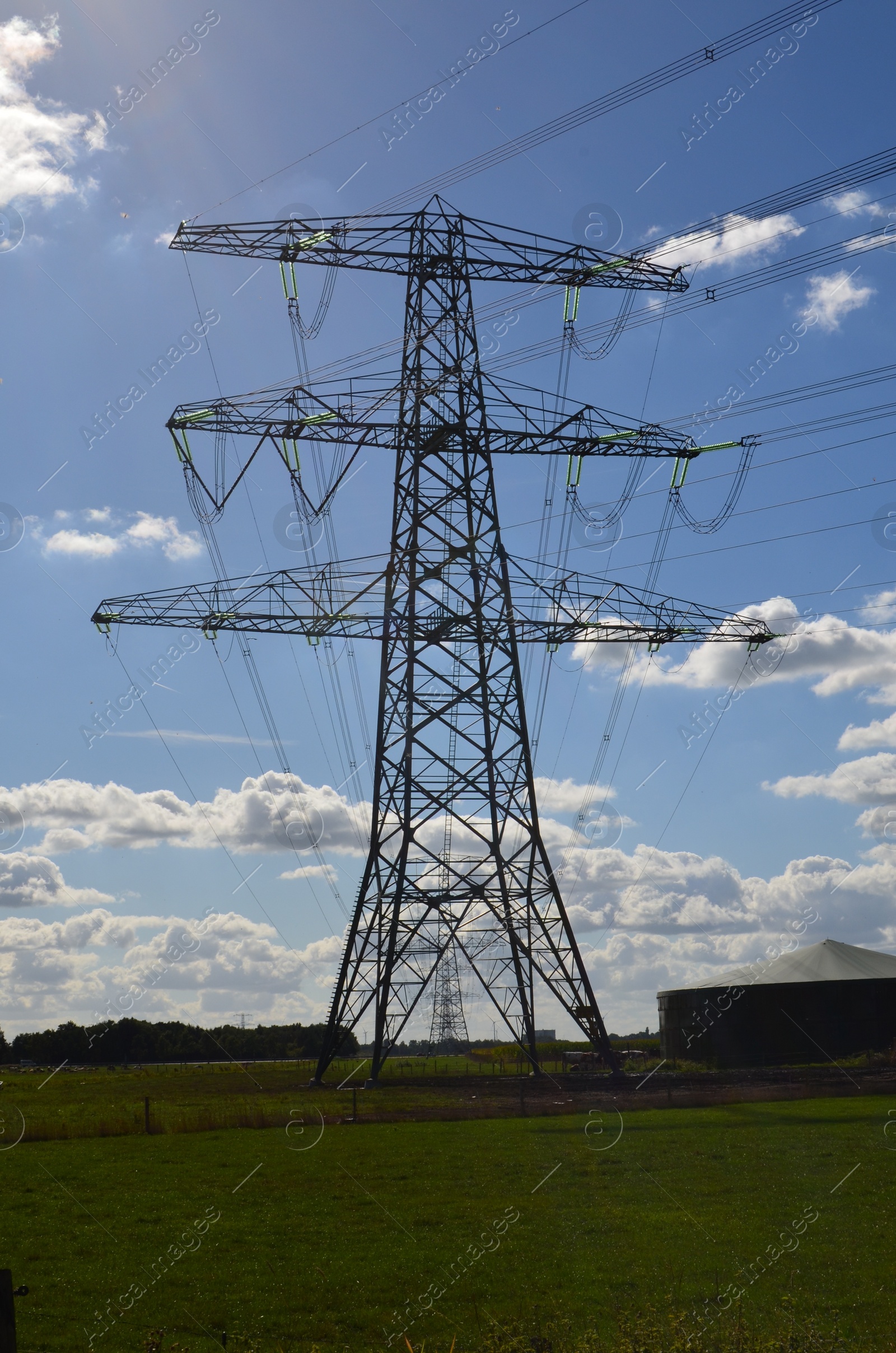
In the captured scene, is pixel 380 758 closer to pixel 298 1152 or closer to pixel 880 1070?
pixel 298 1152

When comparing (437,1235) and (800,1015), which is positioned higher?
(800,1015)

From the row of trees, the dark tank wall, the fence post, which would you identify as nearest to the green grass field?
the fence post

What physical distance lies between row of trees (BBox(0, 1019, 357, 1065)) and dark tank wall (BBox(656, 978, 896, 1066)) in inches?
2526

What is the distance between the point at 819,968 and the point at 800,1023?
4.19 metres

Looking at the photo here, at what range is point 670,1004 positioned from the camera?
68375 mm

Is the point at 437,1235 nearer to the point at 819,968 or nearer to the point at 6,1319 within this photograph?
the point at 6,1319

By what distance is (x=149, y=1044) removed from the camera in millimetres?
120688

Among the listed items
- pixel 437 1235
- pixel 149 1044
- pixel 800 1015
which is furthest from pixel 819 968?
pixel 149 1044

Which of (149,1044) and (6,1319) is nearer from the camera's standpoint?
(6,1319)

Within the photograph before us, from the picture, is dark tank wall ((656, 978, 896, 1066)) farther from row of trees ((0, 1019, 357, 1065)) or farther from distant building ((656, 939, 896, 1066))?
row of trees ((0, 1019, 357, 1065))

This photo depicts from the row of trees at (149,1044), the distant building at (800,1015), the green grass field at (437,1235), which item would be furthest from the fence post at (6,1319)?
the row of trees at (149,1044)

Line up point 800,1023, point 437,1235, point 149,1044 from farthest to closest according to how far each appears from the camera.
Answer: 1. point 149,1044
2. point 800,1023
3. point 437,1235

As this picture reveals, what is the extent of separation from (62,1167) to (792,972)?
48.6 meters

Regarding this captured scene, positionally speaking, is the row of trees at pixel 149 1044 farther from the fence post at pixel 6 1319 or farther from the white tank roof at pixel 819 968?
the fence post at pixel 6 1319
